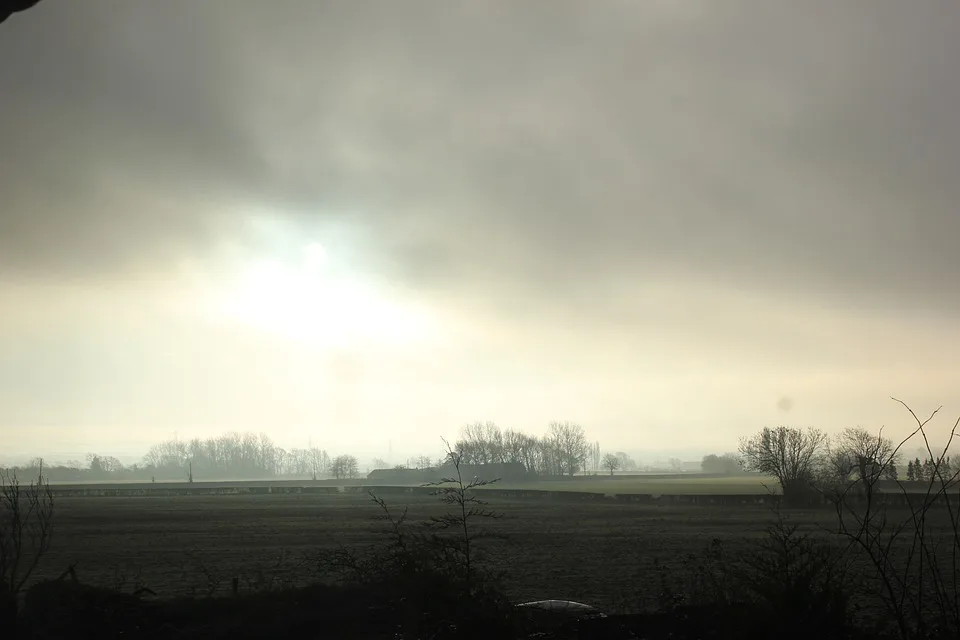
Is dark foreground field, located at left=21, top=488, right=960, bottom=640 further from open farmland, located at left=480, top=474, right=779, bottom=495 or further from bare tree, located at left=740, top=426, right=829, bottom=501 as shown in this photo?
open farmland, located at left=480, top=474, right=779, bottom=495

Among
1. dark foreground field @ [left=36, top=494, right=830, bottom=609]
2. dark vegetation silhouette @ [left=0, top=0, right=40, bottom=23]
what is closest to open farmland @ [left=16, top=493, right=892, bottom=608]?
Answer: dark foreground field @ [left=36, top=494, right=830, bottom=609]

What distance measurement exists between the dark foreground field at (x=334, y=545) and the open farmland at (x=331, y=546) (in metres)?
0.05

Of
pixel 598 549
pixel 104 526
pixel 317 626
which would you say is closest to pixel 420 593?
pixel 317 626

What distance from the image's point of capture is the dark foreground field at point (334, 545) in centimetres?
2133

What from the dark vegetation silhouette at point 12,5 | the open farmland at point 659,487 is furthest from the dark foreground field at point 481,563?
the open farmland at point 659,487

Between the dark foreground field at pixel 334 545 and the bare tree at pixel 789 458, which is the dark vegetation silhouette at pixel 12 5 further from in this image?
the bare tree at pixel 789 458

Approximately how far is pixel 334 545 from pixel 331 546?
20.3 inches

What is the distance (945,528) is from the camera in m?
42.7

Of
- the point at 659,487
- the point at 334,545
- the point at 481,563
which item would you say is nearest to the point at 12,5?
the point at 481,563

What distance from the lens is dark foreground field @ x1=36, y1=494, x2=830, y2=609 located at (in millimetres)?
21328

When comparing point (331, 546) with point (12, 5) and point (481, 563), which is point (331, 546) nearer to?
point (481, 563)

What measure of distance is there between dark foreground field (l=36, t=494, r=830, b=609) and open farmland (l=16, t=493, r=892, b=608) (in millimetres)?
47

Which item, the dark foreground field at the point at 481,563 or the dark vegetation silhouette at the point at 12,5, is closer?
the dark vegetation silhouette at the point at 12,5

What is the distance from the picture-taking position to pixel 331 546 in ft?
109
